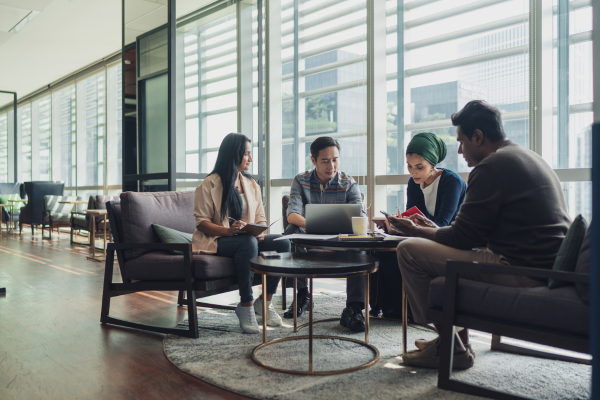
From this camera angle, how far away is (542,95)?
3.30 meters

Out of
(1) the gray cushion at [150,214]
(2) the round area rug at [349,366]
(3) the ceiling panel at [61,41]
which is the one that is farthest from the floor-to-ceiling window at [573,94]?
(3) the ceiling panel at [61,41]

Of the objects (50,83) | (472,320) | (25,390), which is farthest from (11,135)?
(472,320)

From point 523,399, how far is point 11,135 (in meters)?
13.9

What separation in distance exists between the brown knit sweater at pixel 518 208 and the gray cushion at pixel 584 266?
168 millimetres

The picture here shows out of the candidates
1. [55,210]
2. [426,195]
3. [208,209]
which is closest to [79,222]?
[55,210]

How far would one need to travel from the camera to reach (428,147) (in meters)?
2.89

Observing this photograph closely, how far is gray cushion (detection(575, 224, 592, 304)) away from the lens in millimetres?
1502

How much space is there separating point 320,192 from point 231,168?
65 centimetres

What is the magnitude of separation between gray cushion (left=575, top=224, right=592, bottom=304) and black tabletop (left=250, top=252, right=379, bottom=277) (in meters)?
0.82

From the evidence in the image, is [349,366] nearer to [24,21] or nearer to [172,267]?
[172,267]

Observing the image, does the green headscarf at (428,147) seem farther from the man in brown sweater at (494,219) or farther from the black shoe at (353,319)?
the black shoe at (353,319)

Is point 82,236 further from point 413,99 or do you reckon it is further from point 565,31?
point 565,31

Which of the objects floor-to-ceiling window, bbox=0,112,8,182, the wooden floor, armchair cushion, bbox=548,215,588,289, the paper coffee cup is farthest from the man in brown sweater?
floor-to-ceiling window, bbox=0,112,8,182

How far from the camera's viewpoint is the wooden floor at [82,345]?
1.88 meters
